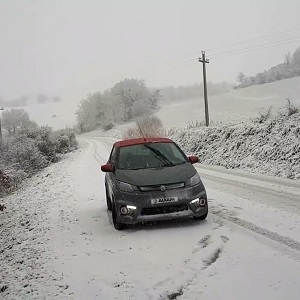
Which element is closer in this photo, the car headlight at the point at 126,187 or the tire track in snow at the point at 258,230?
the tire track in snow at the point at 258,230

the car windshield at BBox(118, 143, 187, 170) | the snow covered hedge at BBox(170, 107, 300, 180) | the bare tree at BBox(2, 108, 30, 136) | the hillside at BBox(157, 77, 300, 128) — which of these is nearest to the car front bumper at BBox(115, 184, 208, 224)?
the car windshield at BBox(118, 143, 187, 170)

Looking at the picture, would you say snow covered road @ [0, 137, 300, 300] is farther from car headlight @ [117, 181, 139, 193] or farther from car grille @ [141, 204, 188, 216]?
car headlight @ [117, 181, 139, 193]

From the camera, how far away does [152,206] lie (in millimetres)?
5766

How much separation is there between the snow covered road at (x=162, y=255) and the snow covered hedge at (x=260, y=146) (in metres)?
5.07

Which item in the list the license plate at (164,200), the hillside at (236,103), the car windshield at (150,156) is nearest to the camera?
the license plate at (164,200)

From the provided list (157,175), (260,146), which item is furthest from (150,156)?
(260,146)

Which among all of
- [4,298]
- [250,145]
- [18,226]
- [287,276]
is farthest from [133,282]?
[250,145]

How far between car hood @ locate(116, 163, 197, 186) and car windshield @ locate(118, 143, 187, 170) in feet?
0.85

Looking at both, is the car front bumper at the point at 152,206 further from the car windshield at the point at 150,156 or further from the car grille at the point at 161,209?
the car windshield at the point at 150,156

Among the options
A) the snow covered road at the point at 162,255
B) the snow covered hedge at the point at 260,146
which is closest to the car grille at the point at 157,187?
the snow covered road at the point at 162,255

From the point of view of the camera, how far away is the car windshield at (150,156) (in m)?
6.75

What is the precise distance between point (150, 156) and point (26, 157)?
72.8 ft

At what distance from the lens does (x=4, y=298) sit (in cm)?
381

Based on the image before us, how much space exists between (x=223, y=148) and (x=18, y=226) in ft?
40.6
